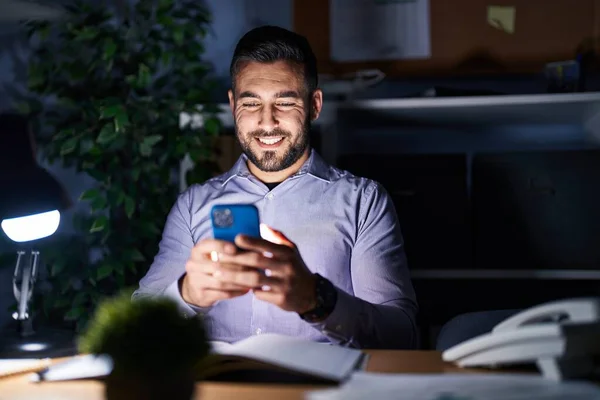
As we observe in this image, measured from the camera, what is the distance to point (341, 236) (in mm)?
1767

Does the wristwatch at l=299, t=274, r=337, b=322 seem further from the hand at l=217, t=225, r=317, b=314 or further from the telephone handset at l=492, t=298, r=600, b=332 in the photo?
the telephone handset at l=492, t=298, r=600, b=332

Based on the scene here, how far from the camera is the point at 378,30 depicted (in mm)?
2584

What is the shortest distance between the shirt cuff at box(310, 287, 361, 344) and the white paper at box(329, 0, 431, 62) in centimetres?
132

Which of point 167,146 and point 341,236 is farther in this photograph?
point 167,146

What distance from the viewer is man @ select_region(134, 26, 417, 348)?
164 cm

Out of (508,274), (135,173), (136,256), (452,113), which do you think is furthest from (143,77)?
(508,274)

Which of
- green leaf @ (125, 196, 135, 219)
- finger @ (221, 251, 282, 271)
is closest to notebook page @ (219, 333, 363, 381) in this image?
finger @ (221, 251, 282, 271)

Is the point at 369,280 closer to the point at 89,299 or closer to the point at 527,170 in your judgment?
the point at 527,170

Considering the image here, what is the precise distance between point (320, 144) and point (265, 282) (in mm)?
1128

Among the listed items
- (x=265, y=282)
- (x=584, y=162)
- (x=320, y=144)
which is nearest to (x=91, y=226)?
(x=320, y=144)

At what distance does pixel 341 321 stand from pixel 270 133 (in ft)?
1.92

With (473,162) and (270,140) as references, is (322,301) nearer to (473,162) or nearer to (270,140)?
(270,140)

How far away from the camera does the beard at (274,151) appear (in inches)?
72.6

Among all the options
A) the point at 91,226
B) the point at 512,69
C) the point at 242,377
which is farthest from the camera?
the point at 512,69
